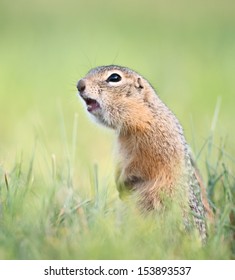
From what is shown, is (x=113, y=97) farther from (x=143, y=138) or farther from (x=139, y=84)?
(x=143, y=138)

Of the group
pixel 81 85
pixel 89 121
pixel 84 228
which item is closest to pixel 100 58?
pixel 89 121

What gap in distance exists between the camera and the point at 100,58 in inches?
412

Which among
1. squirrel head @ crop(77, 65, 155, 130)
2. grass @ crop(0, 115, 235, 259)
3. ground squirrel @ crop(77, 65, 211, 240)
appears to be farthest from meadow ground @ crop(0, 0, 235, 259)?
squirrel head @ crop(77, 65, 155, 130)

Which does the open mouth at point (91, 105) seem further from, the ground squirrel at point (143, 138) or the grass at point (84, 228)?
the grass at point (84, 228)

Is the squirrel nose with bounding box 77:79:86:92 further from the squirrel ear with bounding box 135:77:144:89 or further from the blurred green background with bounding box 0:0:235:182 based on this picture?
the blurred green background with bounding box 0:0:235:182

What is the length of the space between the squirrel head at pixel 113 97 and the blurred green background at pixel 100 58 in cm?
144

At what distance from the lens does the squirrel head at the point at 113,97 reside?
5.11 meters

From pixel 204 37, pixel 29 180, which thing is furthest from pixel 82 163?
pixel 204 37

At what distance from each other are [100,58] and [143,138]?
18.0 feet

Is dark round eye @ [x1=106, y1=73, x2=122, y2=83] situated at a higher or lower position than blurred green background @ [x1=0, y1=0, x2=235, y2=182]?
lower

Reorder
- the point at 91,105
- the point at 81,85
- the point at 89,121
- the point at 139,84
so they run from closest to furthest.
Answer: the point at 81,85
the point at 91,105
the point at 139,84
the point at 89,121

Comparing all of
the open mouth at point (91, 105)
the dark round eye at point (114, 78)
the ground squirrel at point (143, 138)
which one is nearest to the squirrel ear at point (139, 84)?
the ground squirrel at point (143, 138)

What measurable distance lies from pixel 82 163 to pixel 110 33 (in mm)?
5238

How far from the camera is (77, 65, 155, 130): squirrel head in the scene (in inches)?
201
